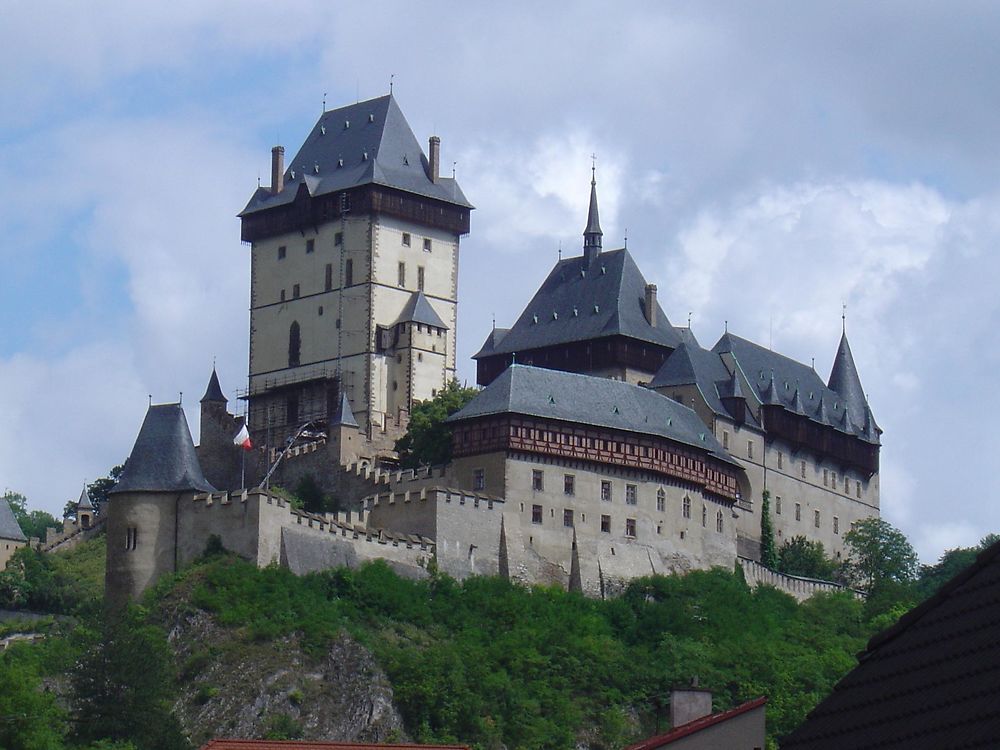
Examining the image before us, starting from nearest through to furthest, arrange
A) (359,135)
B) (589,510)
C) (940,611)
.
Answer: (940,611) → (589,510) → (359,135)

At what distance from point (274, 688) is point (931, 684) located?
49.5m

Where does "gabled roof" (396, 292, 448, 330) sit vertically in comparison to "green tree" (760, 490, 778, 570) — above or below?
above

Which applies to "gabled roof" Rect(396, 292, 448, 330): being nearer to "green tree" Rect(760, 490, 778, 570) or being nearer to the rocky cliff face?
"green tree" Rect(760, 490, 778, 570)

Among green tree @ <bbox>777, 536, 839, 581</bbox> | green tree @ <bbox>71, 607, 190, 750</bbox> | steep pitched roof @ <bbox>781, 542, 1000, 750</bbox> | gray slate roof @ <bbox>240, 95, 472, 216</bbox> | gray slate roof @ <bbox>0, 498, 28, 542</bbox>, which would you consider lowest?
steep pitched roof @ <bbox>781, 542, 1000, 750</bbox>

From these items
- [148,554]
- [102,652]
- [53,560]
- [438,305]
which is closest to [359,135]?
[438,305]

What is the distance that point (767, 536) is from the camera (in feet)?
283

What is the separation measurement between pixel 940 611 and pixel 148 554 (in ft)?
181

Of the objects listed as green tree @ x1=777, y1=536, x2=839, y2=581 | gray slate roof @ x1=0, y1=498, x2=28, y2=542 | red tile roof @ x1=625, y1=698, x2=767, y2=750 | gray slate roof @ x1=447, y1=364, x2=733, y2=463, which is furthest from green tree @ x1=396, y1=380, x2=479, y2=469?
red tile roof @ x1=625, y1=698, x2=767, y2=750

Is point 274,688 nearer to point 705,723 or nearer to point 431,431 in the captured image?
point 431,431

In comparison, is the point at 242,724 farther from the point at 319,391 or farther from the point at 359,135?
the point at 359,135

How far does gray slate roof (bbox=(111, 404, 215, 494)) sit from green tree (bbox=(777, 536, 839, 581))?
2605cm

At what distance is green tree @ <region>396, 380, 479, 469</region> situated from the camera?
7819cm

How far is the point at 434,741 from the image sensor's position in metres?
61.4

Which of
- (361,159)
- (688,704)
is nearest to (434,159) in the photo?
(361,159)
